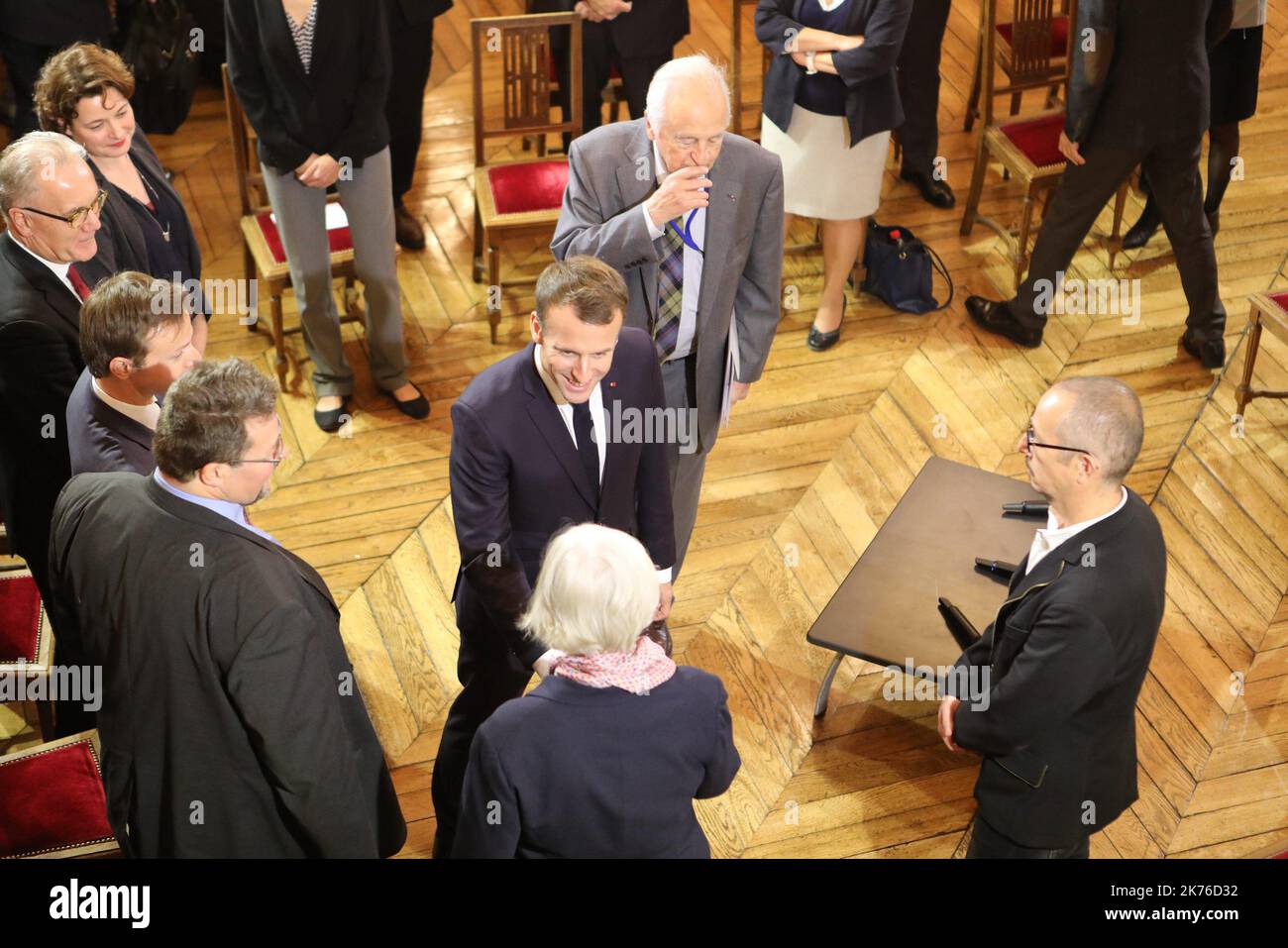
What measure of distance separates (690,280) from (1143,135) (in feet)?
7.42

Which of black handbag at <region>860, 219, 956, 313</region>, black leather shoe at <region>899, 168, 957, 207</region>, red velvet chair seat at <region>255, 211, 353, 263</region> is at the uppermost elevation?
red velvet chair seat at <region>255, 211, 353, 263</region>

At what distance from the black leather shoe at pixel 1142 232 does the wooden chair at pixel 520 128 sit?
8.73 feet

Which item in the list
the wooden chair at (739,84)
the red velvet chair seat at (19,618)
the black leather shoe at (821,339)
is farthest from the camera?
the wooden chair at (739,84)

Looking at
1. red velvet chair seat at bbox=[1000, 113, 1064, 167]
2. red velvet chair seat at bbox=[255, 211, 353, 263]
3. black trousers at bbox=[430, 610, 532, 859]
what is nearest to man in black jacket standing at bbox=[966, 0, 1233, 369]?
red velvet chair seat at bbox=[1000, 113, 1064, 167]

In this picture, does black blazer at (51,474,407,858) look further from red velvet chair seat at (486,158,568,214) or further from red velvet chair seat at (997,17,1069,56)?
red velvet chair seat at (997,17,1069,56)

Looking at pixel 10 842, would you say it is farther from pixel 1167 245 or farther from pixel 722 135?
pixel 1167 245

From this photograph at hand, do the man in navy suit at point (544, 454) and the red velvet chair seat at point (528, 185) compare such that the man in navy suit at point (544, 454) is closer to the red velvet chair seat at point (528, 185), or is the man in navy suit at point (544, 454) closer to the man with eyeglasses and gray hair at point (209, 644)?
the man with eyeglasses and gray hair at point (209, 644)

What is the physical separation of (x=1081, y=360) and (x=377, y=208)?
117 inches

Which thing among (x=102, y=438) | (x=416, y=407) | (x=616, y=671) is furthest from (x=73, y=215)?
(x=616, y=671)

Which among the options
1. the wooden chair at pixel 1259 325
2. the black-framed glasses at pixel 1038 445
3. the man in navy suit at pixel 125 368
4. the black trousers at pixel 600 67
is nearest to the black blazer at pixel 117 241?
the man in navy suit at pixel 125 368

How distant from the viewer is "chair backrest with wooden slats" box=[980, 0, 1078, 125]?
19.8 feet

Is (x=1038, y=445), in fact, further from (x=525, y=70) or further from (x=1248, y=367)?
(x=525, y=70)

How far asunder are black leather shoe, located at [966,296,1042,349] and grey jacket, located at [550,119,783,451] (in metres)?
2.00

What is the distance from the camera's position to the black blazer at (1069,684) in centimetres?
286
